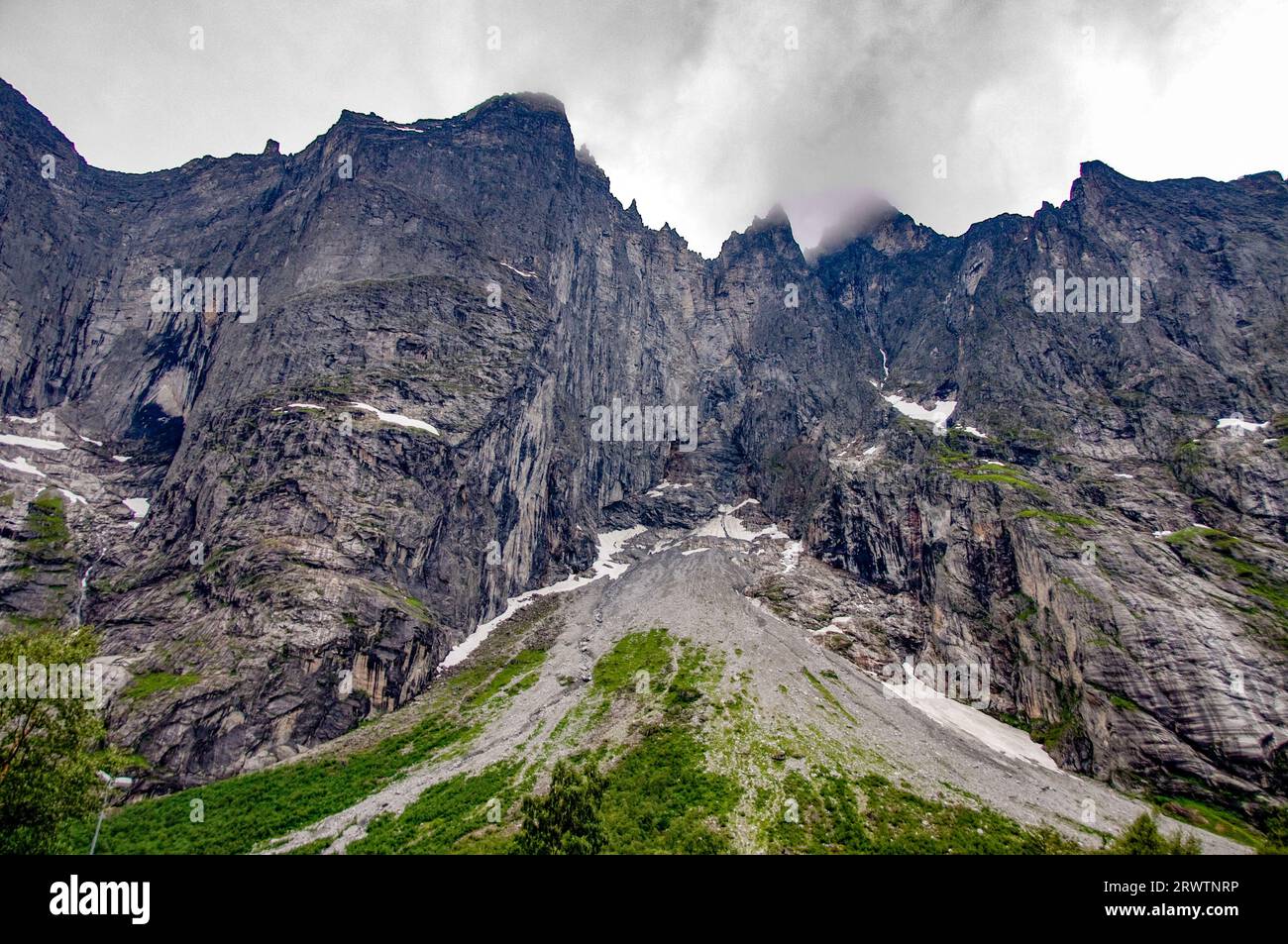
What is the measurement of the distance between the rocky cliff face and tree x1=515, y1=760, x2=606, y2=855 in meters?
38.6

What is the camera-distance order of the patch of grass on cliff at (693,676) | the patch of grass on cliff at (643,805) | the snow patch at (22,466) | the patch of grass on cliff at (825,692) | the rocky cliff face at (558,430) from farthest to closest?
the snow patch at (22,466) < the rocky cliff face at (558,430) < the patch of grass on cliff at (825,692) < the patch of grass on cliff at (693,676) < the patch of grass on cliff at (643,805)

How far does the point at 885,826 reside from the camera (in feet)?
122

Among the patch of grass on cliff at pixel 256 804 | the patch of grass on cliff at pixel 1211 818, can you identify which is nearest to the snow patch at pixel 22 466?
the patch of grass on cliff at pixel 256 804

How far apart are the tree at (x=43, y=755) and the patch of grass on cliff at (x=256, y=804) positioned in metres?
15.8

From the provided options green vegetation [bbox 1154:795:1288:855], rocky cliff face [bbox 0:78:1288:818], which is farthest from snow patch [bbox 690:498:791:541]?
green vegetation [bbox 1154:795:1288:855]

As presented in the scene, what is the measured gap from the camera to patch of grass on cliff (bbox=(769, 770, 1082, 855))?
115ft

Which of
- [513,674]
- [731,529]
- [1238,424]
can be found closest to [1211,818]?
[513,674]

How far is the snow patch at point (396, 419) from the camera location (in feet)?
288

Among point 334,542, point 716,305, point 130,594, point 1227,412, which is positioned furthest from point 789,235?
point 130,594

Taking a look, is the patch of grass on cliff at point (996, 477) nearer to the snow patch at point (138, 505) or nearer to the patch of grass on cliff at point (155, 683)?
the patch of grass on cliff at point (155, 683)

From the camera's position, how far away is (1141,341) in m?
122

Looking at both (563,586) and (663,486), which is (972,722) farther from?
(663,486)
